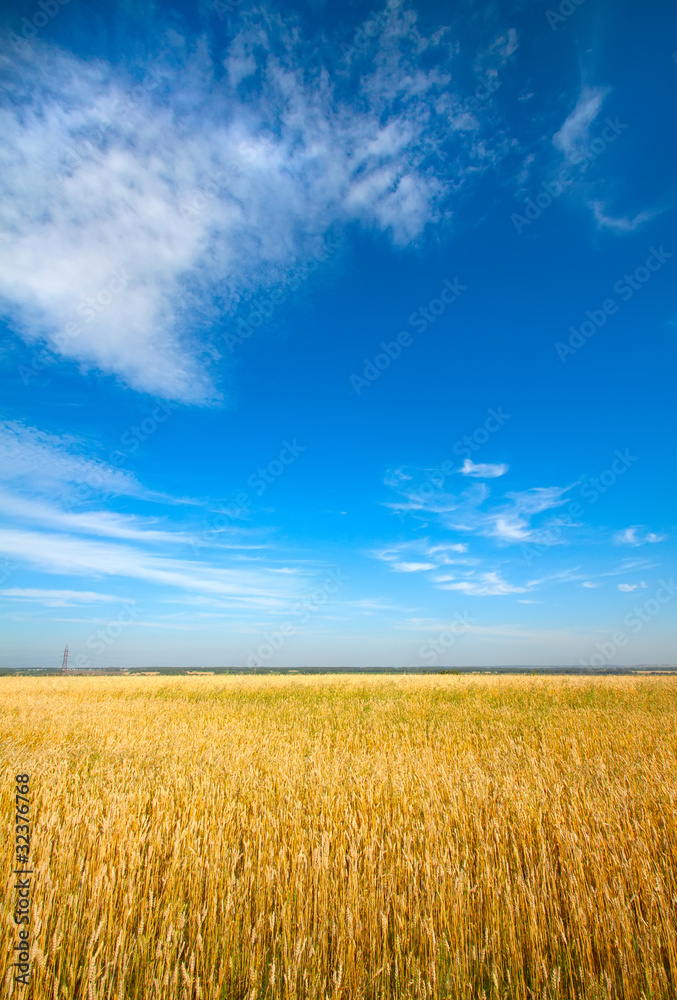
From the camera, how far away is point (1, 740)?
9.12 meters

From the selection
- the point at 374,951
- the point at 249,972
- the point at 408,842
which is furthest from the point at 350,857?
the point at 249,972

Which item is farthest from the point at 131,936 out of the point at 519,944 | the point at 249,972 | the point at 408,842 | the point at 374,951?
the point at 519,944

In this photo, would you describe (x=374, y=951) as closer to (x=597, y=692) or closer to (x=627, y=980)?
(x=627, y=980)

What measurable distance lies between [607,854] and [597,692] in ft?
53.8

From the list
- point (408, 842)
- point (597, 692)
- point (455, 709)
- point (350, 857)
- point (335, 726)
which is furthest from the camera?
point (597, 692)

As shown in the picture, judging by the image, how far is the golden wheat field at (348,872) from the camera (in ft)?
9.43

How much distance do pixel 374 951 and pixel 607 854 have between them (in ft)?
8.46

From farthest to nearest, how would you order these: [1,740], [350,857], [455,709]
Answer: [455,709]
[1,740]
[350,857]

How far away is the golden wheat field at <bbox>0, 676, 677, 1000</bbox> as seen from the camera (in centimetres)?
287

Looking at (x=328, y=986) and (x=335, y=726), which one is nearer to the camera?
(x=328, y=986)

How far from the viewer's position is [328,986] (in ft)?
9.60

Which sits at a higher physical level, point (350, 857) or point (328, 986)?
point (350, 857)

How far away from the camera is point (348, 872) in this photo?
3.97 m

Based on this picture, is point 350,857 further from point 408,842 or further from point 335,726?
point 335,726
